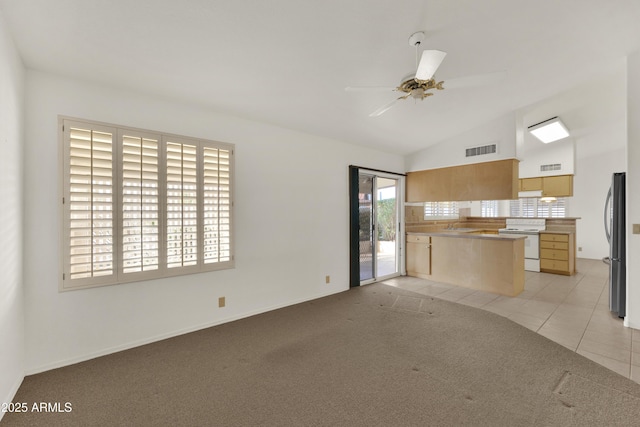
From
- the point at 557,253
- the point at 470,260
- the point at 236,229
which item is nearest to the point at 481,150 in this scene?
the point at 470,260

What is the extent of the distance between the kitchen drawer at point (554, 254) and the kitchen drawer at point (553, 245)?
Answer: 0.07 metres

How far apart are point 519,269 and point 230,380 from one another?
463 centimetres

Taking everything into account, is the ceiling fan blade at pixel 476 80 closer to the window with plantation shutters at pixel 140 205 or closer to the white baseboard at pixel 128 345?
the window with plantation shutters at pixel 140 205

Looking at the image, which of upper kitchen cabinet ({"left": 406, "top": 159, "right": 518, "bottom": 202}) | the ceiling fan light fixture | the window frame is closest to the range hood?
the ceiling fan light fixture

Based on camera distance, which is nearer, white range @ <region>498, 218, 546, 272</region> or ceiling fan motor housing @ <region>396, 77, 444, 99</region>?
ceiling fan motor housing @ <region>396, 77, 444, 99</region>

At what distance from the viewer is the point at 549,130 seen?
543 centimetres

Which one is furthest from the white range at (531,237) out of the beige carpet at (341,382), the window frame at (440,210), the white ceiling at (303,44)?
the beige carpet at (341,382)

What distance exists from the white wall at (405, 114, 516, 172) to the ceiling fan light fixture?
54.0 inches

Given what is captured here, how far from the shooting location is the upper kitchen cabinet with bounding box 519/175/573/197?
6.66m

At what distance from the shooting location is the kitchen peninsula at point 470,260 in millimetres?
4375

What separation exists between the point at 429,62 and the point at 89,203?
3063 millimetres

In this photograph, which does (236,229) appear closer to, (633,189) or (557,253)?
(633,189)

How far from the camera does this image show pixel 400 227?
5.77 metres

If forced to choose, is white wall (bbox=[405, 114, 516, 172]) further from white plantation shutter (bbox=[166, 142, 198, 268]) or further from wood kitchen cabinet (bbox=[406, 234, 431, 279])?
white plantation shutter (bbox=[166, 142, 198, 268])
